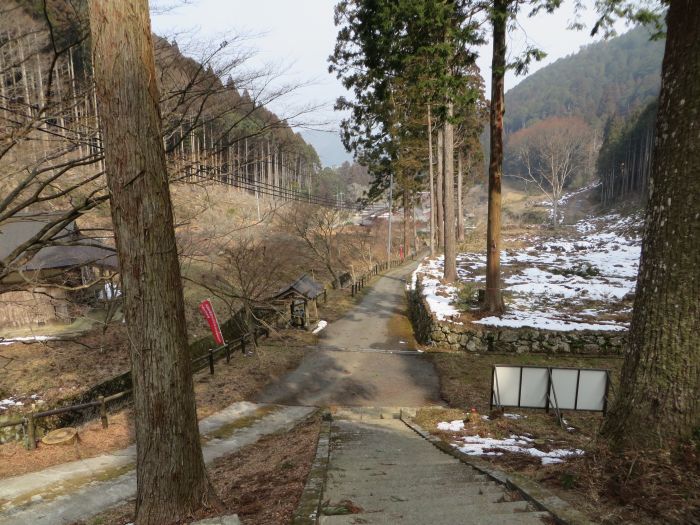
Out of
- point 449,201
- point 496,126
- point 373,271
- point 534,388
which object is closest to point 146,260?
point 534,388

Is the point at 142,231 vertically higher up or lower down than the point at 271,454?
higher up

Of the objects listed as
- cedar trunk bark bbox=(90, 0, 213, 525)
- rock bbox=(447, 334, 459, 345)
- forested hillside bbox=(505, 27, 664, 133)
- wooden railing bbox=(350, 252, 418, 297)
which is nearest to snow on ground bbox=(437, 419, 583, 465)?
cedar trunk bark bbox=(90, 0, 213, 525)

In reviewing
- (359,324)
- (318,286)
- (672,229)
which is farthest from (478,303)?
(672,229)

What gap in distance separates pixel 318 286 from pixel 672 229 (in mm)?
13901

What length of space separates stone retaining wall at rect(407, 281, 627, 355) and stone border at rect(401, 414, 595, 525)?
691 centimetres

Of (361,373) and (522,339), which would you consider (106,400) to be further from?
(522,339)

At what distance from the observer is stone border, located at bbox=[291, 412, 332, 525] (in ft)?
10.0

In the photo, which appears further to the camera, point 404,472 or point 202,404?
point 202,404

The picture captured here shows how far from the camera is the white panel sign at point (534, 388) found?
22.2 feet

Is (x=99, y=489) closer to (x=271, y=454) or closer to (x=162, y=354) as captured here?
(x=271, y=454)

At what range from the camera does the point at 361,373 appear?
11.0 metres

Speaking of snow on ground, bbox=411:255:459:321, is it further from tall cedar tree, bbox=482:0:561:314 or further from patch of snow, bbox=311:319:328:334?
patch of snow, bbox=311:319:328:334

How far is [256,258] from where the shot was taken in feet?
53.6

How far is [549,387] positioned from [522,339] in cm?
454
